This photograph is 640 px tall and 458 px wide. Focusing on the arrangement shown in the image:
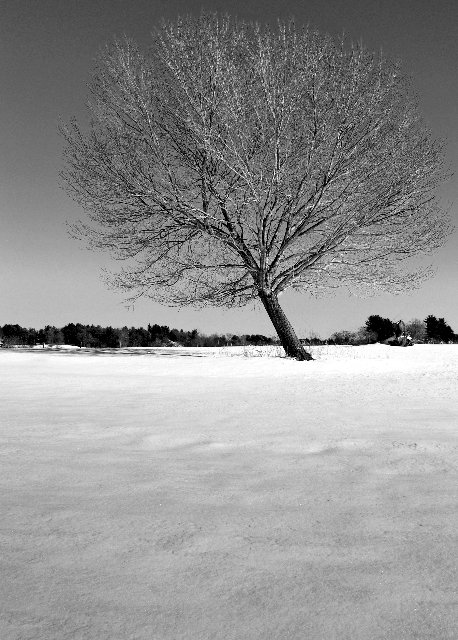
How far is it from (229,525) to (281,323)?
1075 cm

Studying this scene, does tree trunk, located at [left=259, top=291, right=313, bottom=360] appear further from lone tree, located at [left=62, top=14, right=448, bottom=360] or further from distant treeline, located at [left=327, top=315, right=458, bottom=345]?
distant treeline, located at [left=327, top=315, right=458, bottom=345]

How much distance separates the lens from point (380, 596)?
1236mm

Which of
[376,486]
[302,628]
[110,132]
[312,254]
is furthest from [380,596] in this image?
[110,132]

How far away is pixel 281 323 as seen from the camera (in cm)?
1237

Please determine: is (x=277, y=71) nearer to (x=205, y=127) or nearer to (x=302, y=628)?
(x=205, y=127)

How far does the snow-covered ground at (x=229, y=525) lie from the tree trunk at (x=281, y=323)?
7976 mm

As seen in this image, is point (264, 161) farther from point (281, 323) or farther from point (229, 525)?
point (229, 525)

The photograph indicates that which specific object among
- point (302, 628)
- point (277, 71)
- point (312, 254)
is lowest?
point (302, 628)

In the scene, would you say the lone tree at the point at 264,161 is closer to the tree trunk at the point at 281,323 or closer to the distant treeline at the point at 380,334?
the tree trunk at the point at 281,323

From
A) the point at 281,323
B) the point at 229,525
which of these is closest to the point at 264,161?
the point at 281,323

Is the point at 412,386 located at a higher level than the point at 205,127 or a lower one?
lower

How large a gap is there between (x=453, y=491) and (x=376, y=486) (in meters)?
0.32

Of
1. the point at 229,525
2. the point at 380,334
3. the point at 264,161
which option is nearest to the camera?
the point at 229,525

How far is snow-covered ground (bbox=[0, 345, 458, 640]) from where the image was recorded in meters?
1.15
